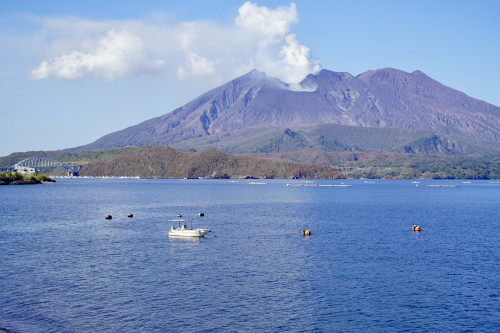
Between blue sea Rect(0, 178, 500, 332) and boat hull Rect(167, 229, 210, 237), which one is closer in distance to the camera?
blue sea Rect(0, 178, 500, 332)

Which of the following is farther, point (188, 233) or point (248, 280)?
point (188, 233)

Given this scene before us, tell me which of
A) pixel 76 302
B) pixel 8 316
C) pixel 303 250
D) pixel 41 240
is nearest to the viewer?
pixel 8 316

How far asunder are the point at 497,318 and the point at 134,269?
33776mm

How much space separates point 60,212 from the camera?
115312 millimetres

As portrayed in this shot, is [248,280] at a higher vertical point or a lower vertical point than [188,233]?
lower

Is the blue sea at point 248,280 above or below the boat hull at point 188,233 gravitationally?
below

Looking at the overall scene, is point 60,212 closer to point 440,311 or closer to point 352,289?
point 352,289

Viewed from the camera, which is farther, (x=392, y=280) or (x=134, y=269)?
(x=134, y=269)

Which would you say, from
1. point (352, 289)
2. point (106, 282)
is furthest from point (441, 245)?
point (106, 282)

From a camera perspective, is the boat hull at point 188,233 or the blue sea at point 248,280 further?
the boat hull at point 188,233

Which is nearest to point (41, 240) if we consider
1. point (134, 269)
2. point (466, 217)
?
point (134, 269)

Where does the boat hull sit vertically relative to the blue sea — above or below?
above

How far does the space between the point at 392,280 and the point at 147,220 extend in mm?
61953

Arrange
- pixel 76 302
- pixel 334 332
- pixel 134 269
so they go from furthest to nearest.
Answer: pixel 134 269 → pixel 76 302 → pixel 334 332
